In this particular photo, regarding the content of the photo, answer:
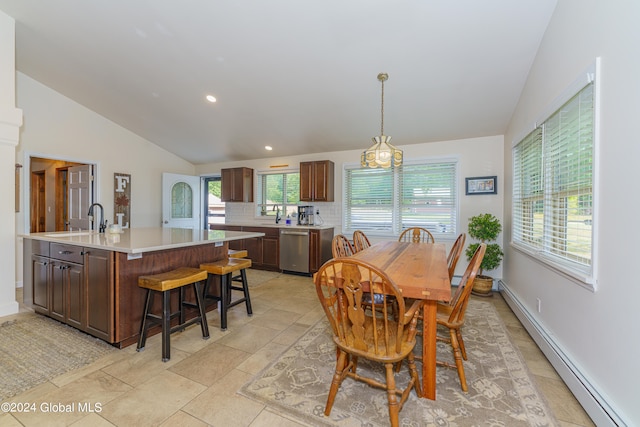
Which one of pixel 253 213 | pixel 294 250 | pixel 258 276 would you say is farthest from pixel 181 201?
pixel 294 250

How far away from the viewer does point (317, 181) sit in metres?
5.29

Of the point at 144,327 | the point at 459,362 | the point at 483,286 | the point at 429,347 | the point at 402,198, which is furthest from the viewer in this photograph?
the point at 402,198

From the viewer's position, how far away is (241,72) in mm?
3473

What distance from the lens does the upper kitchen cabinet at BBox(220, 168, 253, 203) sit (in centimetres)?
607

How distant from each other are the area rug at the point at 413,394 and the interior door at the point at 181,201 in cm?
496

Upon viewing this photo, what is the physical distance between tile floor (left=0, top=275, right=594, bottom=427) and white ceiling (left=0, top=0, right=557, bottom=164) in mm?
2863

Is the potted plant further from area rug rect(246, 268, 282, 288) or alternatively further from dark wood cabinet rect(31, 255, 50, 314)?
dark wood cabinet rect(31, 255, 50, 314)

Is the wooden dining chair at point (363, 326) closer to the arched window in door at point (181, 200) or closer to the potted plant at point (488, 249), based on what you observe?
the potted plant at point (488, 249)

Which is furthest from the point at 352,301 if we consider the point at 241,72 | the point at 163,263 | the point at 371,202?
the point at 371,202

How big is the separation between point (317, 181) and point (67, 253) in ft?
12.2

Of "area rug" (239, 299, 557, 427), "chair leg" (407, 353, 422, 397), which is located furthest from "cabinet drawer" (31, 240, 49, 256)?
"chair leg" (407, 353, 422, 397)

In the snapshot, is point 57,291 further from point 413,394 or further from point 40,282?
point 413,394

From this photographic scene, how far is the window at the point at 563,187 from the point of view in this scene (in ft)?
6.10

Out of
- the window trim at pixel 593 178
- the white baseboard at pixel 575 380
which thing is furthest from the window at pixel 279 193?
the window trim at pixel 593 178
